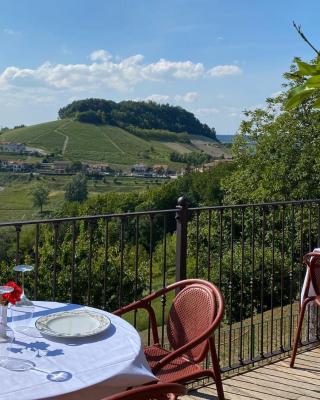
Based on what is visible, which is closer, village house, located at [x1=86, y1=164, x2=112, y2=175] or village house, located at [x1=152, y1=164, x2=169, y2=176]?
village house, located at [x1=86, y1=164, x2=112, y2=175]

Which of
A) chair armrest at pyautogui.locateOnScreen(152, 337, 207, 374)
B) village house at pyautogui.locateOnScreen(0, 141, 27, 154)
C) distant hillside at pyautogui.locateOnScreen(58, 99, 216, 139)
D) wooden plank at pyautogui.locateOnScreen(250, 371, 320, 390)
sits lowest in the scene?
wooden plank at pyautogui.locateOnScreen(250, 371, 320, 390)

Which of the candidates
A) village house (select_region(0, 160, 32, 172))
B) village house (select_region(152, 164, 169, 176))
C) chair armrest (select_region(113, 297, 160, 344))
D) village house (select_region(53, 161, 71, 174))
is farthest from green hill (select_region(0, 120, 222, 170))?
chair armrest (select_region(113, 297, 160, 344))

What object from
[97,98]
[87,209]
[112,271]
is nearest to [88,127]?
[97,98]

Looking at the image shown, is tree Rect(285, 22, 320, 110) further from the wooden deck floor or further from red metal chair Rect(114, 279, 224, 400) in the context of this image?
the wooden deck floor

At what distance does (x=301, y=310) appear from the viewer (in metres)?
3.69

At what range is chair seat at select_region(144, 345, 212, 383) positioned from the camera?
2.30 metres

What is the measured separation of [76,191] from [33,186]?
11.8m

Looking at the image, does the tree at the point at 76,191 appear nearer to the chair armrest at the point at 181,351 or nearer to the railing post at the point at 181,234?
the railing post at the point at 181,234

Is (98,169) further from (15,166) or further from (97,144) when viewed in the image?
(97,144)

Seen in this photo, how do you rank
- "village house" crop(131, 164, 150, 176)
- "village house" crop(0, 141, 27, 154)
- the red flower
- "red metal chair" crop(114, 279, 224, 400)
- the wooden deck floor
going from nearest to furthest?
the red flower, "red metal chair" crop(114, 279, 224, 400), the wooden deck floor, "village house" crop(131, 164, 150, 176), "village house" crop(0, 141, 27, 154)

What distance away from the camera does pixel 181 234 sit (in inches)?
134

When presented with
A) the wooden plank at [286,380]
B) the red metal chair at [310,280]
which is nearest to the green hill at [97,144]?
the red metal chair at [310,280]

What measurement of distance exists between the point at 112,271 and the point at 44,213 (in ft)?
101

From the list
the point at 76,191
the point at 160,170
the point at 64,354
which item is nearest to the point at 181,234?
the point at 64,354
